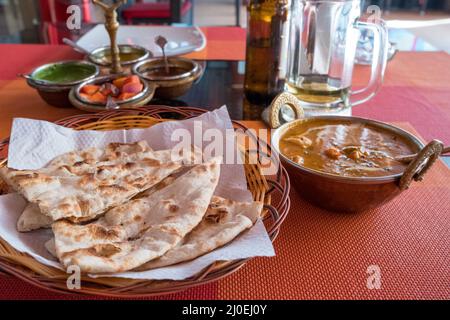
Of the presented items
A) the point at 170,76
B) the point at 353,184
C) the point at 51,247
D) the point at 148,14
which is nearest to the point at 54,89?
the point at 170,76

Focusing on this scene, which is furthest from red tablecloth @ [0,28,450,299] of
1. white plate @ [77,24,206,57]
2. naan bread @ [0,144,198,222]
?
white plate @ [77,24,206,57]

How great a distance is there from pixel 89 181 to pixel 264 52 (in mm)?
721

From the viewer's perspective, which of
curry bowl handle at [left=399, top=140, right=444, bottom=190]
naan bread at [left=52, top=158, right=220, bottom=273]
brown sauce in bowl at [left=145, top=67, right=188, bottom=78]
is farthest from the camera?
brown sauce in bowl at [left=145, top=67, right=188, bottom=78]

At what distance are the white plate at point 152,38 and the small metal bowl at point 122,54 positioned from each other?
135 millimetres

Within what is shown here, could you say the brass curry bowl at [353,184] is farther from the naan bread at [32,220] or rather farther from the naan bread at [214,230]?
the naan bread at [32,220]

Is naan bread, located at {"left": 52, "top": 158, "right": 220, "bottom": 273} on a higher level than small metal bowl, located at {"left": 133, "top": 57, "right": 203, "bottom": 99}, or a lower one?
lower

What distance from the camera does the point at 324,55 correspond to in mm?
1327

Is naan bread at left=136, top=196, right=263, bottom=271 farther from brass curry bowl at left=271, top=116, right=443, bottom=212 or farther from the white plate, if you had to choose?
the white plate

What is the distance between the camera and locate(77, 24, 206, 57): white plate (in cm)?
177

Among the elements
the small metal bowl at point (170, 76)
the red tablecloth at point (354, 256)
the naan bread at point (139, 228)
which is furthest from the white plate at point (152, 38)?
the naan bread at point (139, 228)

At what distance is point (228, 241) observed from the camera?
0.67 metres

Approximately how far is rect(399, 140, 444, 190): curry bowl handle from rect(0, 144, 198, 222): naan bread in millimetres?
453
